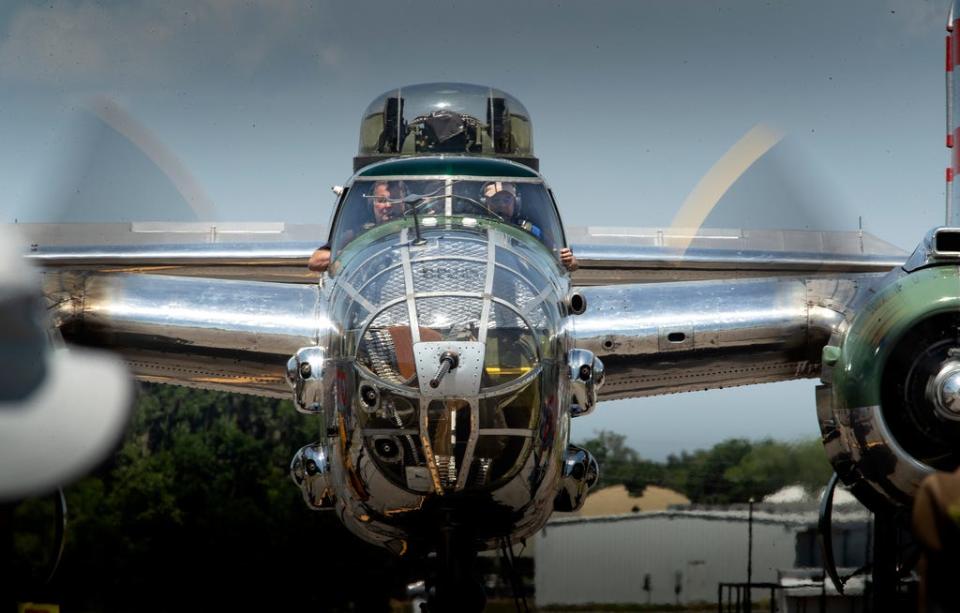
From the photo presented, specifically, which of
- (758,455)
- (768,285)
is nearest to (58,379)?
(768,285)

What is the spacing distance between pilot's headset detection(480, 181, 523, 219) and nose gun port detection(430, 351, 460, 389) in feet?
6.21

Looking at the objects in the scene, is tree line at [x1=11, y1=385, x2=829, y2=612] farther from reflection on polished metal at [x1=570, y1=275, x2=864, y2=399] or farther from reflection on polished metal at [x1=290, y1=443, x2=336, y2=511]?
reflection on polished metal at [x1=290, y1=443, x2=336, y2=511]

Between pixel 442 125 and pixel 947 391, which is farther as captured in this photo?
pixel 442 125

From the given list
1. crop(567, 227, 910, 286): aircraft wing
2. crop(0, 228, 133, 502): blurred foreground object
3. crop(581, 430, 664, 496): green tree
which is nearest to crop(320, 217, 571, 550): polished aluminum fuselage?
crop(0, 228, 133, 502): blurred foreground object

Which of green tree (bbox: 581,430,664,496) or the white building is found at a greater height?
green tree (bbox: 581,430,664,496)

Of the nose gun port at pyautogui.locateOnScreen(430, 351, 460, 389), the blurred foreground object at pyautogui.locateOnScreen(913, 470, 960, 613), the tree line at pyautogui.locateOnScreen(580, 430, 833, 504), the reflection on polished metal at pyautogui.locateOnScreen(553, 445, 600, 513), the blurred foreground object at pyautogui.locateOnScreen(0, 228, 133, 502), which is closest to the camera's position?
the blurred foreground object at pyautogui.locateOnScreen(913, 470, 960, 613)

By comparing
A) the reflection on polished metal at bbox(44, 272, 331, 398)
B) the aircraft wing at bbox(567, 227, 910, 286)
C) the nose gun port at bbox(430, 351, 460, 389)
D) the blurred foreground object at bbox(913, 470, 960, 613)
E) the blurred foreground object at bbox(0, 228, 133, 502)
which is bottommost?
the blurred foreground object at bbox(913, 470, 960, 613)

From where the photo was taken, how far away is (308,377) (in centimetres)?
843

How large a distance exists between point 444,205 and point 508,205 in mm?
447

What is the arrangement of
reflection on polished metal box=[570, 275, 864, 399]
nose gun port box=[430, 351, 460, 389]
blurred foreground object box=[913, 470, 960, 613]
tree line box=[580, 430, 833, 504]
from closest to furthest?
blurred foreground object box=[913, 470, 960, 613], nose gun port box=[430, 351, 460, 389], reflection on polished metal box=[570, 275, 864, 399], tree line box=[580, 430, 833, 504]

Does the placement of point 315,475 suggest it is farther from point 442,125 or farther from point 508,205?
point 442,125

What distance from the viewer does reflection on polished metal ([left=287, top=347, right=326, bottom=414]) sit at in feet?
27.5

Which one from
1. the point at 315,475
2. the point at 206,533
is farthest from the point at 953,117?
the point at 206,533

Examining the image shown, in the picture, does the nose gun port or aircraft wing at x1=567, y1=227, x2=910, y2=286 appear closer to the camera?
the nose gun port
